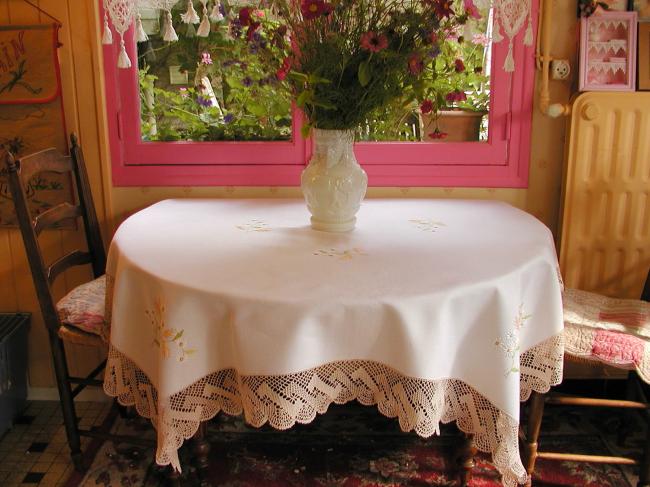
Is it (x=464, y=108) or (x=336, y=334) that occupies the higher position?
(x=464, y=108)

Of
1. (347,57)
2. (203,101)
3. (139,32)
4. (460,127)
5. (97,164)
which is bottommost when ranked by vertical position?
(97,164)

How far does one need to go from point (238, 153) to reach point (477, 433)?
4.36ft

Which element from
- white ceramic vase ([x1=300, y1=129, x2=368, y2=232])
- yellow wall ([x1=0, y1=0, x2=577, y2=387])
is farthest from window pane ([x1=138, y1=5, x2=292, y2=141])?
white ceramic vase ([x1=300, y1=129, x2=368, y2=232])

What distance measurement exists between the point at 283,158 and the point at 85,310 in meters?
0.85

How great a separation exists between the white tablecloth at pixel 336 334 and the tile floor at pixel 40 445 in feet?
2.48

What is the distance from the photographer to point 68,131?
2205mm

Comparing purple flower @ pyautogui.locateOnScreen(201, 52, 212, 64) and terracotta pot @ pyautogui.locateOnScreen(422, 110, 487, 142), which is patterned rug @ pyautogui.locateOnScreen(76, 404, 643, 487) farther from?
purple flower @ pyautogui.locateOnScreen(201, 52, 212, 64)

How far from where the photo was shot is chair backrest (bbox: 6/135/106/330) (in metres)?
1.70

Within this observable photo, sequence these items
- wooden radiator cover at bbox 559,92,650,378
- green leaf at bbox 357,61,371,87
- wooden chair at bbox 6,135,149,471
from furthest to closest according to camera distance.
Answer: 1. wooden radiator cover at bbox 559,92,650,378
2. wooden chair at bbox 6,135,149,471
3. green leaf at bbox 357,61,371,87

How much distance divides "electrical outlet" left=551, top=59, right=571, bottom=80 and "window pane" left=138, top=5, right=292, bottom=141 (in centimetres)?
92

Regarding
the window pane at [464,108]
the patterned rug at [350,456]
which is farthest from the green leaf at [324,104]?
the patterned rug at [350,456]

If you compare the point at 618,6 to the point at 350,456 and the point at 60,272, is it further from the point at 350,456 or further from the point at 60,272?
the point at 60,272

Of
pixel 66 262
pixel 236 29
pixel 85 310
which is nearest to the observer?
pixel 236 29

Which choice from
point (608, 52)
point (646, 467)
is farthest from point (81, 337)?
point (608, 52)
